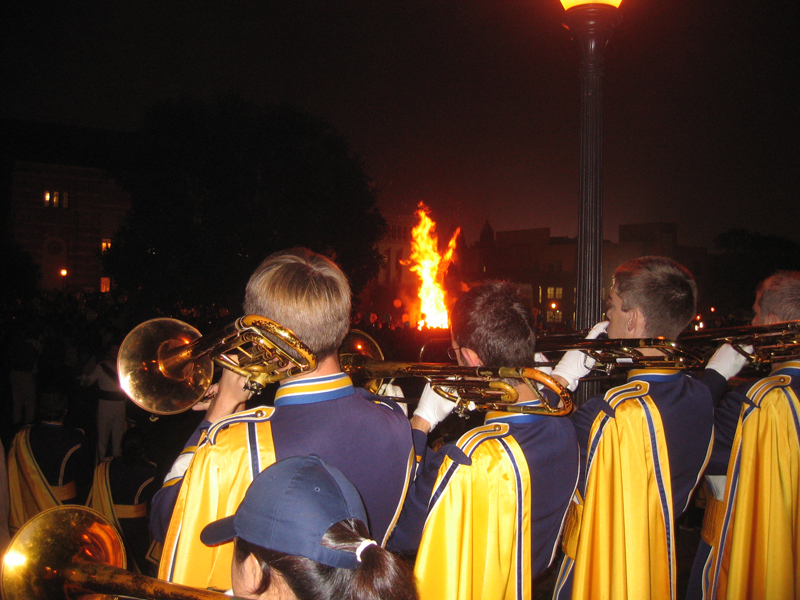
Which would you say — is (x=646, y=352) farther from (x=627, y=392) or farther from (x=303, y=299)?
(x=303, y=299)

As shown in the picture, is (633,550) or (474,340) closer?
(474,340)

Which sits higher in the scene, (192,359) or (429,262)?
(429,262)

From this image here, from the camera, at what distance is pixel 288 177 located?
70.7ft

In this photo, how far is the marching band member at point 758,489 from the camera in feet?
9.86

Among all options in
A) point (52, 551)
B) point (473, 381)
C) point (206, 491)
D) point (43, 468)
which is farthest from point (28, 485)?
point (473, 381)

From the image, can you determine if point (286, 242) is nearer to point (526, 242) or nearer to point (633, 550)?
point (633, 550)

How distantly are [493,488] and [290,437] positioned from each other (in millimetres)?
790

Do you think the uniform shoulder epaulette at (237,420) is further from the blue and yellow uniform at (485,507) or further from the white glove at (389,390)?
the white glove at (389,390)

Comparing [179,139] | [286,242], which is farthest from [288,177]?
[179,139]

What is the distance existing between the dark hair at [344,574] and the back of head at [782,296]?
10.5 feet

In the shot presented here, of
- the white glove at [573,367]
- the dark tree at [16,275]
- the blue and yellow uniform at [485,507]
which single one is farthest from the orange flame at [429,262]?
the blue and yellow uniform at [485,507]

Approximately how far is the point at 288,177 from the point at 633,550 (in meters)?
20.6

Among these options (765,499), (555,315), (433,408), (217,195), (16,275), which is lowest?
(765,499)

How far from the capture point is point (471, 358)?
7.71 ft
